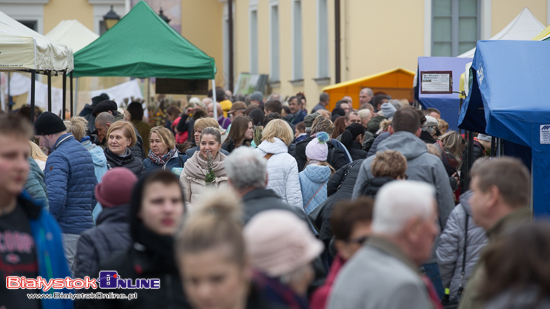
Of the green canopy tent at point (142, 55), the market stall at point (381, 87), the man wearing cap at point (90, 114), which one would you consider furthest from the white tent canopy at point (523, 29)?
the man wearing cap at point (90, 114)

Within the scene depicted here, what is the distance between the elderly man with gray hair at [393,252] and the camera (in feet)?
8.64

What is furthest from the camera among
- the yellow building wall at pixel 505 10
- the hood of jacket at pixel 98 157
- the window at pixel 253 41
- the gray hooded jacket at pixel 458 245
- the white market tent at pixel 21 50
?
→ the window at pixel 253 41

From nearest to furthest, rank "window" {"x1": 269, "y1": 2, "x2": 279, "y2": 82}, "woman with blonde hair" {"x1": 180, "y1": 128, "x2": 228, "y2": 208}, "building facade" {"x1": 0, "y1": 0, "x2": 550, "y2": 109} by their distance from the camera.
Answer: "woman with blonde hair" {"x1": 180, "y1": 128, "x2": 228, "y2": 208} < "building facade" {"x1": 0, "y1": 0, "x2": 550, "y2": 109} < "window" {"x1": 269, "y1": 2, "x2": 279, "y2": 82}

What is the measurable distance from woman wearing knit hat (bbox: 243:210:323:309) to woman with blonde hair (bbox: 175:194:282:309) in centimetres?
13

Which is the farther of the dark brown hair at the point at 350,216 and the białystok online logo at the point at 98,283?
the dark brown hair at the point at 350,216

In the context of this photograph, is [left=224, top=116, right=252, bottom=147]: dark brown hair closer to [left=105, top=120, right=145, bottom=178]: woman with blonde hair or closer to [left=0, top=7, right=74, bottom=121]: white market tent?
[left=105, top=120, right=145, bottom=178]: woman with blonde hair

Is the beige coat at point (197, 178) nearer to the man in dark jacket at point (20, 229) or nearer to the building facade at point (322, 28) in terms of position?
the man in dark jacket at point (20, 229)

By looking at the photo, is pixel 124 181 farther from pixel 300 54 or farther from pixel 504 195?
pixel 300 54

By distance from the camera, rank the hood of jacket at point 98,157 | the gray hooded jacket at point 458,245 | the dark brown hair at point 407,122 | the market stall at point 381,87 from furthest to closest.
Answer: the market stall at point 381,87
the hood of jacket at point 98,157
the dark brown hair at point 407,122
the gray hooded jacket at point 458,245

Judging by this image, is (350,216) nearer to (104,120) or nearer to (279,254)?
(279,254)

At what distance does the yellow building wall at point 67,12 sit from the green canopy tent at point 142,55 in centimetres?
1829

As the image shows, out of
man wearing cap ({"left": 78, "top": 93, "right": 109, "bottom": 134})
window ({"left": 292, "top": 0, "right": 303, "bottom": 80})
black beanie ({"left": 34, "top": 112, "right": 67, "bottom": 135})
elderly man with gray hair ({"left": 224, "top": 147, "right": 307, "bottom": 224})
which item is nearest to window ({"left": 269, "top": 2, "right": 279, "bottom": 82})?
window ({"left": 292, "top": 0, "right": 303, "bottom": 80})

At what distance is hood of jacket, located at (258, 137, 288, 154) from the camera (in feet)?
24.0

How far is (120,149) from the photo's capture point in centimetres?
736
